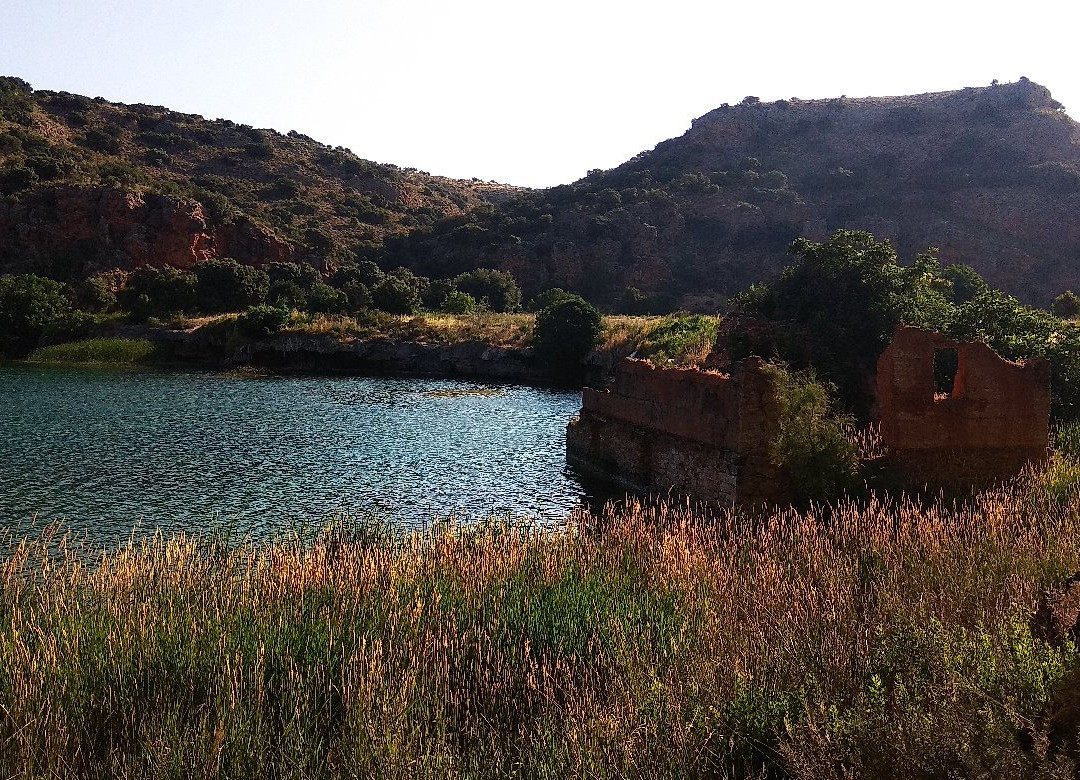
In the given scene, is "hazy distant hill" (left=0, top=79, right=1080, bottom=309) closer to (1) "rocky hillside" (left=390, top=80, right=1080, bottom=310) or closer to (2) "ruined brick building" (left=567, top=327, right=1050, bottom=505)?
(1) "rocky hillside" (left=390, top=80, right=1080, bottom=310)

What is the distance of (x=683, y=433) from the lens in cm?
1784

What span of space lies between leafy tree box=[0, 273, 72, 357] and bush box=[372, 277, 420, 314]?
65.4 ft

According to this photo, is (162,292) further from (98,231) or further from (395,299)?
(395,299)

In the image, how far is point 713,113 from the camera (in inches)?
4247

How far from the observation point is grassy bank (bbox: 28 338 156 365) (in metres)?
48.8

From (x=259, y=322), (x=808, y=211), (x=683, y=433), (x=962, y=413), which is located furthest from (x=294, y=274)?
(x=962, y=413)

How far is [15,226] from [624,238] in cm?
5064

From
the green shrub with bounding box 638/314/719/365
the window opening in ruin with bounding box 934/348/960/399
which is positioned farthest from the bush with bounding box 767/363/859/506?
the green shrub with bounding box 638/314/719/365

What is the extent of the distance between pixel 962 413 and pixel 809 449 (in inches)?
121

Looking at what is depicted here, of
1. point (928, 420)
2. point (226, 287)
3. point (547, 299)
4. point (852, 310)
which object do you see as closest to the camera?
point (928, 420)

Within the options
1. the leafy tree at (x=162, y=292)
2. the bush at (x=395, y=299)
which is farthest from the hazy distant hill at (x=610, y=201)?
the bush at (x=395, y=299)

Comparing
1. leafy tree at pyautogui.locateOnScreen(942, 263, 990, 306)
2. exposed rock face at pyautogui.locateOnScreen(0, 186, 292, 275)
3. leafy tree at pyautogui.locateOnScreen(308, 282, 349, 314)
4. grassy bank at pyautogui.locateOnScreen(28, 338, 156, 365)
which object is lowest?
grassy bank at pyautogui.locateOnScreen(28, 338, 156, 365)

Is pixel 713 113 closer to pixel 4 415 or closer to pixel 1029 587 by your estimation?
pixel 4 415

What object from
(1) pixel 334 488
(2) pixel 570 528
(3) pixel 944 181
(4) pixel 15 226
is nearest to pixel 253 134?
(4) pixel 15 226
